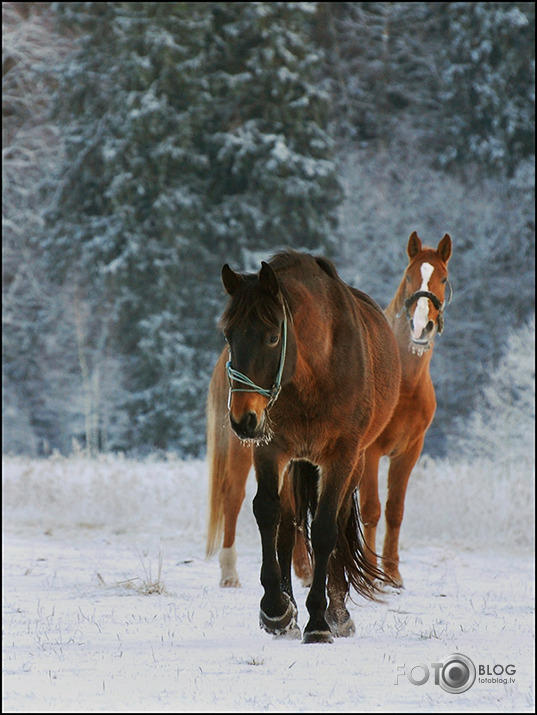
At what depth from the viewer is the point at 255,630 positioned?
217 inches

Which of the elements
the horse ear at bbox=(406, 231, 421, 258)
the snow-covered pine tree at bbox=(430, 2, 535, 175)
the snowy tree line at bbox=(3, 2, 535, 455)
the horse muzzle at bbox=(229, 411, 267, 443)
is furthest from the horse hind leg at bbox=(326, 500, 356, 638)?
the snow-covered pine tree at bbox=(430, 2, 535, 175)

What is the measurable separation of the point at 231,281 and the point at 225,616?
2291mm

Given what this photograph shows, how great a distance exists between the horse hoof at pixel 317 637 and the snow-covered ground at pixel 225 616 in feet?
0.36

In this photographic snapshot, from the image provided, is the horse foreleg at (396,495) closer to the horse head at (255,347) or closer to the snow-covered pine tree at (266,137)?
the horse head at (255,347)

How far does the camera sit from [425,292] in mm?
7555

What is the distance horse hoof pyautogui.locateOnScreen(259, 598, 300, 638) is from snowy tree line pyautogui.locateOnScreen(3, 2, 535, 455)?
17.5m

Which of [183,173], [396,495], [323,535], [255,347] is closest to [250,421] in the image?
[255,347]

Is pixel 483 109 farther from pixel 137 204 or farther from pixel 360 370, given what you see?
pixel 360 370

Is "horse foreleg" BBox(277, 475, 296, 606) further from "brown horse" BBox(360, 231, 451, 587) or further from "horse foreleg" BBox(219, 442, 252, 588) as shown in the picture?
"horse foreleg" BBox(219, 442, 252, 588)

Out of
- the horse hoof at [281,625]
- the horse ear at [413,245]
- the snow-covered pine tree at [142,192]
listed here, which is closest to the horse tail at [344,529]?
the horse hoof at [281,625]

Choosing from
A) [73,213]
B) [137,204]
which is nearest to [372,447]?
[137,204]

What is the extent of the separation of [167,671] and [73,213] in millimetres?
23499

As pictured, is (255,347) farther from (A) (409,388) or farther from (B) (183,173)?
(B) (183,173)

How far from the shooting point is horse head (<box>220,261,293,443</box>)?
14.8 feet
